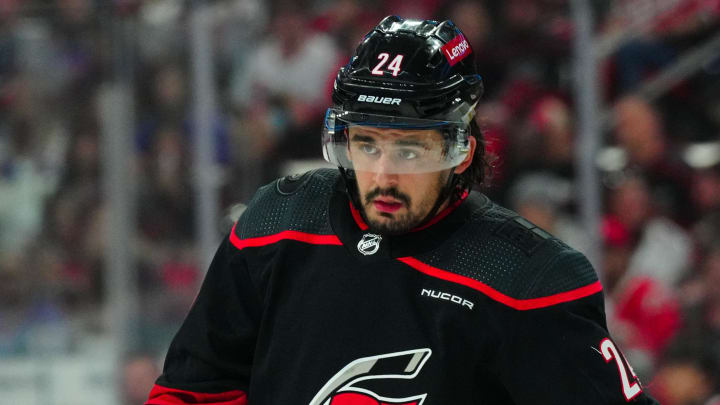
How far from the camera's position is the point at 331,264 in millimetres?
1794

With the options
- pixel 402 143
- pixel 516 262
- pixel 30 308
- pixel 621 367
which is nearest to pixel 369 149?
pixel 402 143

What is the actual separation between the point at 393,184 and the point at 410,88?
5.8 inches

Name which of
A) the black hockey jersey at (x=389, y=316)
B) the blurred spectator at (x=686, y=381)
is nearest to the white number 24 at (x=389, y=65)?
the black hockey jersey at (x=389, y=316)

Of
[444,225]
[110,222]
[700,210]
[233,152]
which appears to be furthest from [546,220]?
[444,225]

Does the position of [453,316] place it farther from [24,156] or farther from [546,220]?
[24,156]

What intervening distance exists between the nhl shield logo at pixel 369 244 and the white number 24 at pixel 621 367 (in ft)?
1.23

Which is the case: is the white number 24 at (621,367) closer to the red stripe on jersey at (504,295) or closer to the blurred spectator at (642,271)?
the red stripe on jersey at (504,295)

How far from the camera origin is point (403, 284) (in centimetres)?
174

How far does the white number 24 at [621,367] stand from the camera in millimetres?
1667

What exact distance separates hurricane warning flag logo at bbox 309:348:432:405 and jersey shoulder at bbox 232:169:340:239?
8.9 inches

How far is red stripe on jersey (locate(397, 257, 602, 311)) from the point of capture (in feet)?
5.47

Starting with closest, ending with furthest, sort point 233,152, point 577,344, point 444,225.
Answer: point 577,344 → point 444,225 → point 233,152

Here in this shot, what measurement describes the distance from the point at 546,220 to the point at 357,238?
2.00 metres

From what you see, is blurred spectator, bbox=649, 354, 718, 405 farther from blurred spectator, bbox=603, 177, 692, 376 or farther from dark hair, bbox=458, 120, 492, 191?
dark hair, bbox=458, 120, 492, 191
